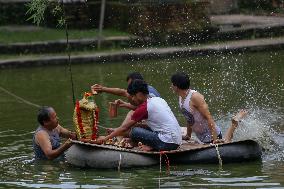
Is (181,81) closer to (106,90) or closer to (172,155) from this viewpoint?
(172,155)

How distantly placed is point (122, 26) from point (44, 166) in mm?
16228

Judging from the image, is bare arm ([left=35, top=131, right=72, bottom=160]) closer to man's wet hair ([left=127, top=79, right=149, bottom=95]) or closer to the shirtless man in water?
man's wet hair ([left=127, top=79, right=149, bottom=95])

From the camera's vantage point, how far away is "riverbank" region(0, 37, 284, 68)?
2547 centimetres

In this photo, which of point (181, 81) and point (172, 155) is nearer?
point (172, 155)

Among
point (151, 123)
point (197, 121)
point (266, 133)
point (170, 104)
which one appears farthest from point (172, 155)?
point (170, 104)

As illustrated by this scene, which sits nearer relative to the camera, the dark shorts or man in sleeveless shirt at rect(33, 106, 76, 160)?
the dark shorts

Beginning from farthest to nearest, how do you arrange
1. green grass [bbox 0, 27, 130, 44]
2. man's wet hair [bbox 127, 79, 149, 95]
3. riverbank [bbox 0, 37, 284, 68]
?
1. green grass [bbox 0, 27, 130, 44]
2. riverbank [bbox 0, 37, 284, 68]
3. man's wet hair [bbox 127, 79, 149, 95]

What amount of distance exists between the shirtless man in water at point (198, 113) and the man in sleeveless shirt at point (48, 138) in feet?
5.73

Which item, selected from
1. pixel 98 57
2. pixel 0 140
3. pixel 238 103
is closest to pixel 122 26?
pixel 98 57

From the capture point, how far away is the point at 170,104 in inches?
715

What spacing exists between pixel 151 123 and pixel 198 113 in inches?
28.6

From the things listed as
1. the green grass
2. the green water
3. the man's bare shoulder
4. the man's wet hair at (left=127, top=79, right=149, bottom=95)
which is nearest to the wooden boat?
the green water

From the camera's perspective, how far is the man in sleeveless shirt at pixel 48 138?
502 inches

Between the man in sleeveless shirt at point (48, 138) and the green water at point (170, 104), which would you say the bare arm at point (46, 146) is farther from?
the green water at point (170, 104)
